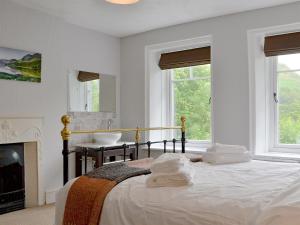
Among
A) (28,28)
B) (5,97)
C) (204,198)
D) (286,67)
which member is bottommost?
(204,198)

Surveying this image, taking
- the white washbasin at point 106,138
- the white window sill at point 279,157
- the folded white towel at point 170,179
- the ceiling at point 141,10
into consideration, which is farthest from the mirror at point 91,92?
the folded white towel at point 170,179

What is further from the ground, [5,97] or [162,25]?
[162,25]

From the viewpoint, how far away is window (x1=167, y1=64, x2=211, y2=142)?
420 centimetres

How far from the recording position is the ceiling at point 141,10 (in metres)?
3.34

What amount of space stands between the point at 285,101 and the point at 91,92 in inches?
98.5

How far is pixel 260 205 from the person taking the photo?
1360 millimetres

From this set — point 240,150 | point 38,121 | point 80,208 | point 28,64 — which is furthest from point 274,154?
point 28,64

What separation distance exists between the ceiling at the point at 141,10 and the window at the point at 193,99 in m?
0.75

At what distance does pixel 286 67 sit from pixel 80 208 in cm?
290

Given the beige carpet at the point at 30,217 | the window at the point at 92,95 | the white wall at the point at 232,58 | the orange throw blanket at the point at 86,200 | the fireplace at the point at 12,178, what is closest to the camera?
the orange throw blanket at the point at 86,200

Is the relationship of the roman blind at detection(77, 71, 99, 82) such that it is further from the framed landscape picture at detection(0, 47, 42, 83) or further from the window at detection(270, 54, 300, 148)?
the window at detection(270, 54, 300, 148)

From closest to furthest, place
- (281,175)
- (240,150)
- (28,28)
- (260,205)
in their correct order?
1. (260,205)
2. (281,175)
3. (240,150)
4. (28,28)

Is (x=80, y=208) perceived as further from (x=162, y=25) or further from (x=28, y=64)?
(x=162, y=25)

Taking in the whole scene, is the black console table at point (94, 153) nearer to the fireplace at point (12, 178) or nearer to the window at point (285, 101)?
the fireplace at point (12, 178)
